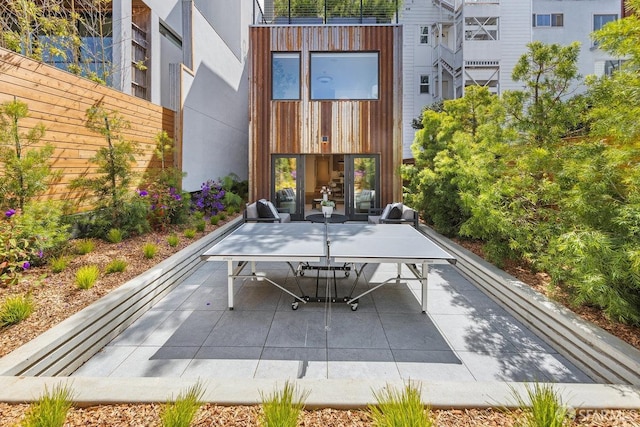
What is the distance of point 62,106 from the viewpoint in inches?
196

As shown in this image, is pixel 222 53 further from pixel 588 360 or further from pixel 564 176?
pixel 588 360

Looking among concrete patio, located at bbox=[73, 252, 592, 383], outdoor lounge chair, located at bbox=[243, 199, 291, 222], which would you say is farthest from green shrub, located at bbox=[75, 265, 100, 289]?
outdoor lounge chair, located at bbox=[243, 199, 291, 222]

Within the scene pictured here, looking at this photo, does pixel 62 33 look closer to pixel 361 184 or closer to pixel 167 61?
pixel 167 61

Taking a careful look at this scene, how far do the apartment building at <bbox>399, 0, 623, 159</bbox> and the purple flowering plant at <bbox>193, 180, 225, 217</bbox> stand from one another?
12252 millimetres

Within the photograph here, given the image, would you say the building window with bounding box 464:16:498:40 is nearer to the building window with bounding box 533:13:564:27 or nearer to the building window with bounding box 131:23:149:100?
the building window with bounding box 533:13:564:27

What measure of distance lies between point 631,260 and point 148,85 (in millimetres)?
9840

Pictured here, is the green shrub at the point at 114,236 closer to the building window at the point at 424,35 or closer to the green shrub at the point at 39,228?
the green shrub at the point at 39,228

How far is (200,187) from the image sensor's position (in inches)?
362

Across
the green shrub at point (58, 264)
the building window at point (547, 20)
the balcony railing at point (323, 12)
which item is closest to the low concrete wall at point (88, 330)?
the green shrub at point (58, 264)

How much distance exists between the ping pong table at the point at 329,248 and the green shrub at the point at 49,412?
5.21 feet

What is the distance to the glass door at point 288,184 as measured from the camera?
969 centimetres

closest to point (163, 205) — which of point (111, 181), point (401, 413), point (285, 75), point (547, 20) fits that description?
point (111, 181)

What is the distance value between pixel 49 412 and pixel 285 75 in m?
9.46

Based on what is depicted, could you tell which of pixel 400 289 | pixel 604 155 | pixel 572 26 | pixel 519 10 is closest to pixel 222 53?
pixel 400 289
